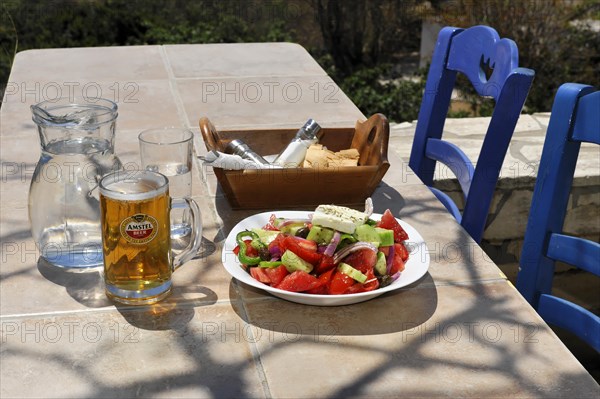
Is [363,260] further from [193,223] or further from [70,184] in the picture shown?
[70,184]

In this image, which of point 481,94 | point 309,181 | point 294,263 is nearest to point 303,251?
point 294,263

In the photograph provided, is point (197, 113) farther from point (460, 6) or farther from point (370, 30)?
point (370, 30)

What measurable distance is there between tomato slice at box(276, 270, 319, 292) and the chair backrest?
616 mm

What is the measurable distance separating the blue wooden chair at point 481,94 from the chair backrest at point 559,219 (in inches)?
9.3

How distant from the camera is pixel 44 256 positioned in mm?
1407

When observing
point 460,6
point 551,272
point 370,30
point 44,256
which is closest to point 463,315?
point 551,272

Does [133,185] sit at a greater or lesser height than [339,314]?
greater

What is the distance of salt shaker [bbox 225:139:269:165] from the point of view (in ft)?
5.46

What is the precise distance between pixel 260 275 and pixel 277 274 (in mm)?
29

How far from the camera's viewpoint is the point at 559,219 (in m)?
1.75

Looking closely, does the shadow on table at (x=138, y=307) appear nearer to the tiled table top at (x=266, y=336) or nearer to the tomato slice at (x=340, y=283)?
the tiled table top at (x=266, y=336)

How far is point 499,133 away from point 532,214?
0.93ft

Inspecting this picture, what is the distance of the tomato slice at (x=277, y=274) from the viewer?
4.23ft

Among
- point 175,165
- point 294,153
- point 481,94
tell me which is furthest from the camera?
point 481,94
